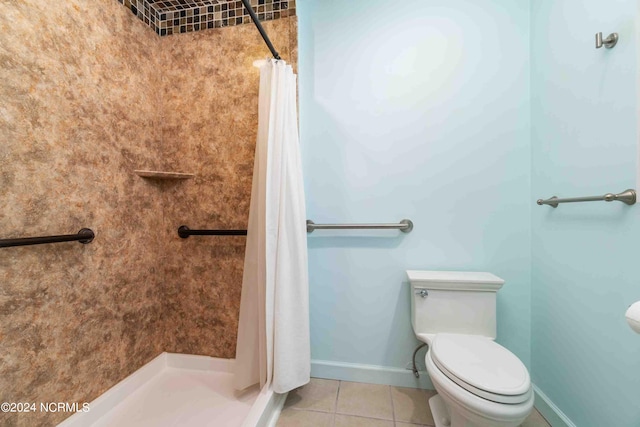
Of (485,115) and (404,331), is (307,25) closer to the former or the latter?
(485,115)

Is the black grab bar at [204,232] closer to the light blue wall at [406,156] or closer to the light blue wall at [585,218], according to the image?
the light blue wall at [406,156]

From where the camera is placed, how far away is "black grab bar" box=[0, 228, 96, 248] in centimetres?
81

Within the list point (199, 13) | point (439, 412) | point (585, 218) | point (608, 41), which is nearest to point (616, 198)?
point (585, 218)

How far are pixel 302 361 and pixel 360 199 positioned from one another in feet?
3.12

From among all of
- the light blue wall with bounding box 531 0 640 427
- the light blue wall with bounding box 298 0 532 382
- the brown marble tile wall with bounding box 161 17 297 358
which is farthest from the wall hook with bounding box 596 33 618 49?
the brown marble tile wall with bounding box 161 17 297 358

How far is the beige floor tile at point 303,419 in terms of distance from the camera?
45.8 inches

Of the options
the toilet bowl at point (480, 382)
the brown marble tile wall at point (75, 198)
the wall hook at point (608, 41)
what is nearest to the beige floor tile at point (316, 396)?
the toilet bowl at point (480, 382)

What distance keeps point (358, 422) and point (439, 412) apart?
41cm

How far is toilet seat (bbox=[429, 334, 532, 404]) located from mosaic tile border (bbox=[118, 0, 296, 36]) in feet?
6.36

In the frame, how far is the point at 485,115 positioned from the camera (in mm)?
1341

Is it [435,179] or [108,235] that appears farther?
[435,179]

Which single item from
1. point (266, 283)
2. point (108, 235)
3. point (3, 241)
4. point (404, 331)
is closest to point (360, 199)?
point (266, 283)

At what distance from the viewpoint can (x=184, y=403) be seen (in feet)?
4.12

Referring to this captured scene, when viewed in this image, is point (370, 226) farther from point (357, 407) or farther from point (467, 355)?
point (357, 407)
